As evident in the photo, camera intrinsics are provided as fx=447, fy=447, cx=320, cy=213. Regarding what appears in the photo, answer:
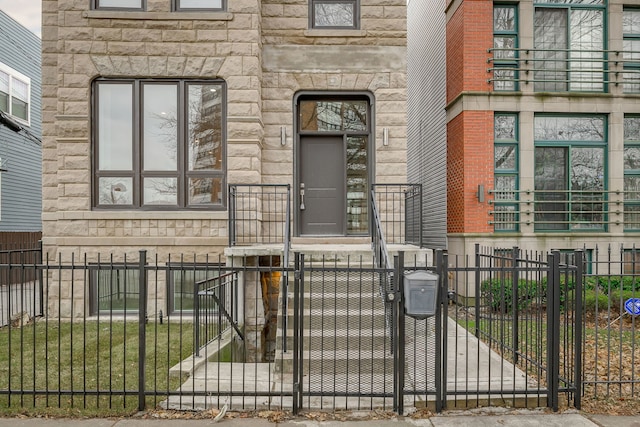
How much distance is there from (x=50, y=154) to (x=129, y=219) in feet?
7.25

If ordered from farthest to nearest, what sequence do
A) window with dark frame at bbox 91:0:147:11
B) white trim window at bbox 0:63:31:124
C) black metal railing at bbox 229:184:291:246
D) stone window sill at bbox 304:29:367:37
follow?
white trim window at bbox 0:63:31:124 < stone window sill at bbox 304:29:367:37 < window with dark frame at bbox 91:0:147:11 < black metal railing at bbox 229:184:291:246

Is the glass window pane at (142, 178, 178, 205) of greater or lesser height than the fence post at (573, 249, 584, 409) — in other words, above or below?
above

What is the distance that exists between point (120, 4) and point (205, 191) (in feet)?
14.0

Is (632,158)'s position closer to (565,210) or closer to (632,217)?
(632,217)

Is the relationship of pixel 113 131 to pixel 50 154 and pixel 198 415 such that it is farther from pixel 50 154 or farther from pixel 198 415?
pixel 198 415

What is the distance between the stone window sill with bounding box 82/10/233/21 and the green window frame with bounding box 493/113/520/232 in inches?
285

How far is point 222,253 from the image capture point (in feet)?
29.7

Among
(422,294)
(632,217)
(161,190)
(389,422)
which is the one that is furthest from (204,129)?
(632,217)

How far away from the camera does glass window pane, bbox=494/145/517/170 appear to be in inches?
458

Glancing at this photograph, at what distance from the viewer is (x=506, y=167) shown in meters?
11.6

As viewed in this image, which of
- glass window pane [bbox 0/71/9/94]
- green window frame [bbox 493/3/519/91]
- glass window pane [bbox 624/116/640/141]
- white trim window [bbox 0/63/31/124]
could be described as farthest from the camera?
white trim window [bbox 0/63/31/124]

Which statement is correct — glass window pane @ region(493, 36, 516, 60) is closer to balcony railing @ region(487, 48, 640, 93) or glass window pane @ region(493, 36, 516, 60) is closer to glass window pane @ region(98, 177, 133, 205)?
balcony railing @ region(487, 48, 640, 93)

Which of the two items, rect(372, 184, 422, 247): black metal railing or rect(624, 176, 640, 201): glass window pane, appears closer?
rect(372, 184, 422, 247): black metal railing

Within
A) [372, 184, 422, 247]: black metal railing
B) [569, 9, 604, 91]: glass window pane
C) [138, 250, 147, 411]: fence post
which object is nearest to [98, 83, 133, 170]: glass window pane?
[138, 250, 147, 411]: fence post
